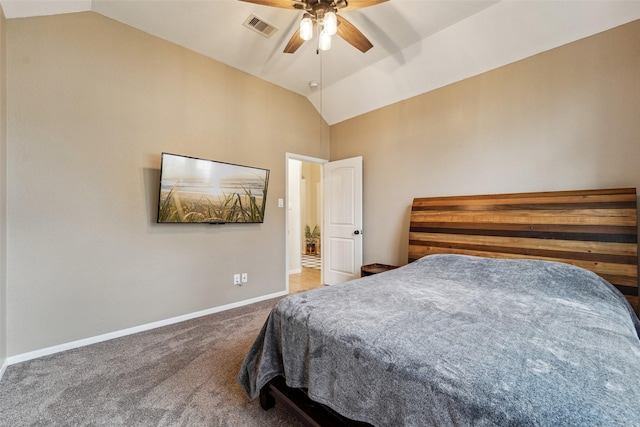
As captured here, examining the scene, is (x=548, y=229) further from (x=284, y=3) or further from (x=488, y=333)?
(x=284, y=3)

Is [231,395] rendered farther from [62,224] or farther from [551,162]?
[551,162]

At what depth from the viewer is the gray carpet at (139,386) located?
5.22 feet

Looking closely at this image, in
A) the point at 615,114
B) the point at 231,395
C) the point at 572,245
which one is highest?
the point at 615,114

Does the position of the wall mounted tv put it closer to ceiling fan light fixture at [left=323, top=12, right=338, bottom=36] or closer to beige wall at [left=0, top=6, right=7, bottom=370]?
beige wall at [left=0, top=6, right=7, bottom=370]

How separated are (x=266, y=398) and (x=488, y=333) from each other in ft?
4.30

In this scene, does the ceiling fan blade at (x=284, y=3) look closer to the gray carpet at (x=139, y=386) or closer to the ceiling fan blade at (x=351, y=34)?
the ceiling fan blade at (x=351, y=34)

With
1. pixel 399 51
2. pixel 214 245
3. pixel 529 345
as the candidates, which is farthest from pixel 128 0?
pixel 529 345

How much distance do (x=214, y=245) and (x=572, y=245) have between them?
140 inches

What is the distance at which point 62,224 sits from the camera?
7.72 ft

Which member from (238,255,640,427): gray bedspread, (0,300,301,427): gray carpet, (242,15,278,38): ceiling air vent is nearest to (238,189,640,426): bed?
(238,255,640,427): gray bedspread

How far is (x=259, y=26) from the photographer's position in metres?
2.71

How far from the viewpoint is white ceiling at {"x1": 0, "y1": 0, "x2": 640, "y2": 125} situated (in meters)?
2.29

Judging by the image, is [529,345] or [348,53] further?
[348,53]

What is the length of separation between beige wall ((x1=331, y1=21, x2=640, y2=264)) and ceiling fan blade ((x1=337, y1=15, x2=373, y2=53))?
1443 mm
